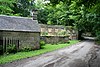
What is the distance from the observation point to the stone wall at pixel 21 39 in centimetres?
2028

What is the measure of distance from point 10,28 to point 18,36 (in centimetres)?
135

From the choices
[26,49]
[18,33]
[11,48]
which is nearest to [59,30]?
[26,49]

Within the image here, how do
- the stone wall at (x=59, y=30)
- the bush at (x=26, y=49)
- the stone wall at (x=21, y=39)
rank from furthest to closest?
the stone wall at (x=59, y=30)
the bush at (x=26, y=49)
the stone wall at (x=21, y=39)

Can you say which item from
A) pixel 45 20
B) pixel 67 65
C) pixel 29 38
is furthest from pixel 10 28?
pixel 45 20

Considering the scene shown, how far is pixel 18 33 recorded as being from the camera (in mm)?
21453

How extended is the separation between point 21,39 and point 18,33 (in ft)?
2.69

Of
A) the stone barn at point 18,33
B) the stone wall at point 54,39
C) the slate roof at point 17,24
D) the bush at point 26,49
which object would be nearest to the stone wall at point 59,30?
the stone wall at point 54,39

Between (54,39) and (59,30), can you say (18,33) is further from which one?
(59,30)

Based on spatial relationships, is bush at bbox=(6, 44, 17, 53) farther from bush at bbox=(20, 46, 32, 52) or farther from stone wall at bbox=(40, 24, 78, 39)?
stone wall at bbox=(40, 24, 78, 39)

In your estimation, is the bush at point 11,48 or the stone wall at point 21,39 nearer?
the bush at point 11,48

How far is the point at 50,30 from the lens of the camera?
1603 inches

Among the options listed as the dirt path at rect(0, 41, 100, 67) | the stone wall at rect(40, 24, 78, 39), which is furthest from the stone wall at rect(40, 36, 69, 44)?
the dirt path at rect(0, 41, 100, 67)

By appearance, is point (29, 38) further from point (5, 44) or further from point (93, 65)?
point (93, 65)

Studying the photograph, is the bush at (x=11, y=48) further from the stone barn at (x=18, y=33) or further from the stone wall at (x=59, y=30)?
the stone wall at (x=59, y=30)
